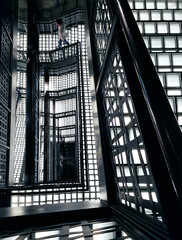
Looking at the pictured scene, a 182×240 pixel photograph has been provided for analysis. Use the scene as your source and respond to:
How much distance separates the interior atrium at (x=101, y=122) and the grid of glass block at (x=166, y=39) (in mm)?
27

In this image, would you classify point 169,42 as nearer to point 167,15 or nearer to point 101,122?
point 167,15

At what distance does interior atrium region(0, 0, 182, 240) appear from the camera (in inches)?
30.7

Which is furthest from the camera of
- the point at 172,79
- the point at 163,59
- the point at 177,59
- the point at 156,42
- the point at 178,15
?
the point at 178,15

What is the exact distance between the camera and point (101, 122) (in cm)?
197

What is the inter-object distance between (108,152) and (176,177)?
1.32 meters

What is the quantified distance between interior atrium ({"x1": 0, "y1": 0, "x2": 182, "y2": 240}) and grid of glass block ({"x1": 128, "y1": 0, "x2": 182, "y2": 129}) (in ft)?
0.09

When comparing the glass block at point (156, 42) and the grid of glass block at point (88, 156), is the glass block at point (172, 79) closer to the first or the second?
the glass block at point (156, 42)

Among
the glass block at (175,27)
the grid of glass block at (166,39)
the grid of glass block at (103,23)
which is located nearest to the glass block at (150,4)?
the grid of glass block at (166,39)

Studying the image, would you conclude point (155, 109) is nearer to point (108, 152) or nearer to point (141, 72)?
point (141, 72)

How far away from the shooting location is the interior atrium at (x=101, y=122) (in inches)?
30.7

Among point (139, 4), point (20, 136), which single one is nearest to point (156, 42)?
point (139, 4)

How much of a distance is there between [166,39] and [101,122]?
4.61 meters

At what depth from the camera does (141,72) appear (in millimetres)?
808

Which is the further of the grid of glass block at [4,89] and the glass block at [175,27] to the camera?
the glass block at [175,27]
